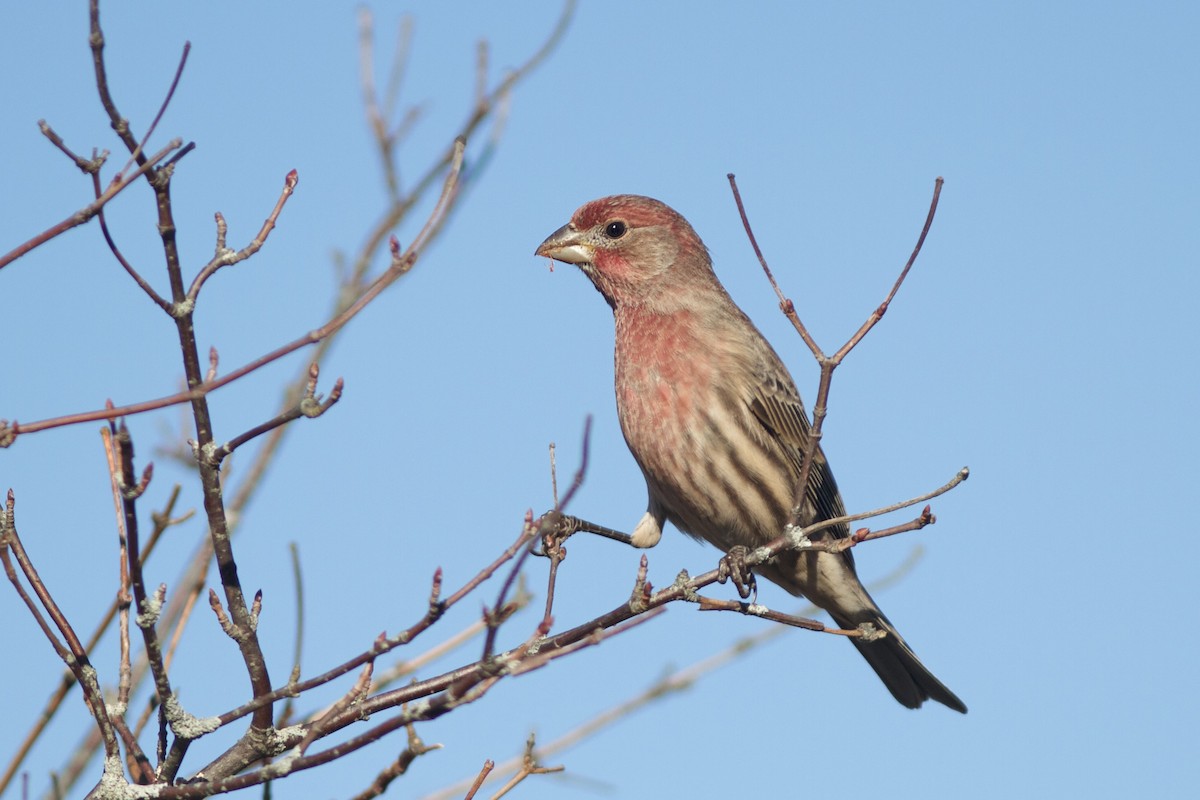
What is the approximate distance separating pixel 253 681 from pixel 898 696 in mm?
5367

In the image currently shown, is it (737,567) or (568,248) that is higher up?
(568,248)

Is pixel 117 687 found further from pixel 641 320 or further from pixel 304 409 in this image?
pixel 641 320

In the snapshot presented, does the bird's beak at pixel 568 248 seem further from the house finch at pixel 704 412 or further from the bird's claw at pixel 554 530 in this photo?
the bird's claw at pixel 554 530

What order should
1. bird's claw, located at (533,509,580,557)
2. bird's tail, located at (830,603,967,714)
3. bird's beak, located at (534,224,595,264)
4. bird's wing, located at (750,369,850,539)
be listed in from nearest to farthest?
bird's claw, located at (533,509,580,557), bird's wing, located at (750,369,850,539), bird's tail, located at (830,603,967,714), bird's beak, located at (534,224,595,264)

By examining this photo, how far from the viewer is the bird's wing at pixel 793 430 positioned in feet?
24.9

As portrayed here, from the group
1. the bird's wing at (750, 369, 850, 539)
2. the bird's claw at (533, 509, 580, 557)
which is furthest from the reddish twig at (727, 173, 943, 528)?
the bird's wing at (750, 369, 850, 539)

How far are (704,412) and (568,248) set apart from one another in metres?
1.72

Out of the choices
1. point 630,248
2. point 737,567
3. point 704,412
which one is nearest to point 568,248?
point 630,248

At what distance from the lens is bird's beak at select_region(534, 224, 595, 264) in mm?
8414

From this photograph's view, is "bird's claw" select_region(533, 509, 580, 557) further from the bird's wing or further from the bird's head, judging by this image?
the bird's head

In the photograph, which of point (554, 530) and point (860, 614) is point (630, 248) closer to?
point (860, 614)

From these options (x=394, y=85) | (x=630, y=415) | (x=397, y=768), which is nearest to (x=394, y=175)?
(x=394, y=85)

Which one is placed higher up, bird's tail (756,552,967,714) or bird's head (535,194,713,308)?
bird's head (535,194,713,308)

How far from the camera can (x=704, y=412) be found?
736 centimetres
